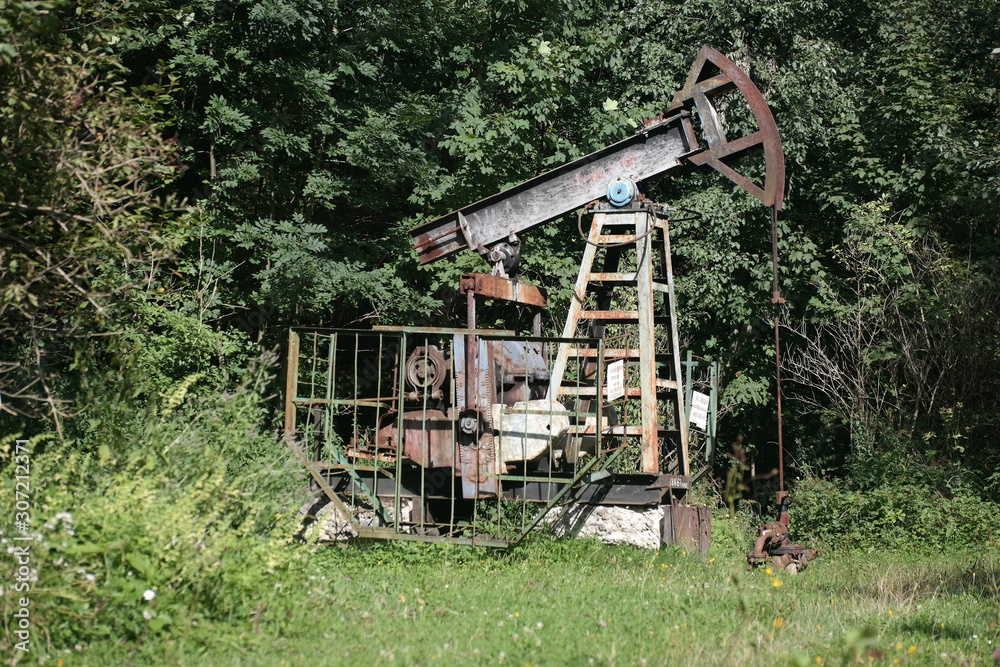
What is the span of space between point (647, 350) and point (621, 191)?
5.16 feet

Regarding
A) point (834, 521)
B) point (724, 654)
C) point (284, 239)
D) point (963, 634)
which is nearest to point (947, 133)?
point (834, 521)

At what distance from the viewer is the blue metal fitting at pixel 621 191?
855 cm

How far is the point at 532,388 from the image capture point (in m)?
8.77

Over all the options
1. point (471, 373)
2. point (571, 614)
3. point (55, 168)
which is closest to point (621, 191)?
point (471, 373)

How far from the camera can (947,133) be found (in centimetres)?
1411

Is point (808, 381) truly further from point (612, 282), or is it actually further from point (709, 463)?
point (612, 282)

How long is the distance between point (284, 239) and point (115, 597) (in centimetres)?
795

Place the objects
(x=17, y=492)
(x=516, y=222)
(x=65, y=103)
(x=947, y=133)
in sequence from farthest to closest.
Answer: (x=947, y=133) < (x=516, y=222) < (x=65, y=103) < (x=17, y=492)

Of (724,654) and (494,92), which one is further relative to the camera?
(494,92)

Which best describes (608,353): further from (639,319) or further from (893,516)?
(893,516)

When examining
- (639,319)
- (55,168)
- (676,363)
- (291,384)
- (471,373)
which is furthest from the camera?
(676,363)

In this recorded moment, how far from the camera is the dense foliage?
11.0m

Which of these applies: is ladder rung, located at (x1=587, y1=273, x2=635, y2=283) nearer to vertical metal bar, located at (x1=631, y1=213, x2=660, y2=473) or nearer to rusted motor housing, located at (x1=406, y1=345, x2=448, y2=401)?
vertical metal bar, located at (x1=631, y1=213, x2=660, y2=473)

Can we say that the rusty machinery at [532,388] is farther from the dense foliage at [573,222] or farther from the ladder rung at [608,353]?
the dense foliage at [573,222]
